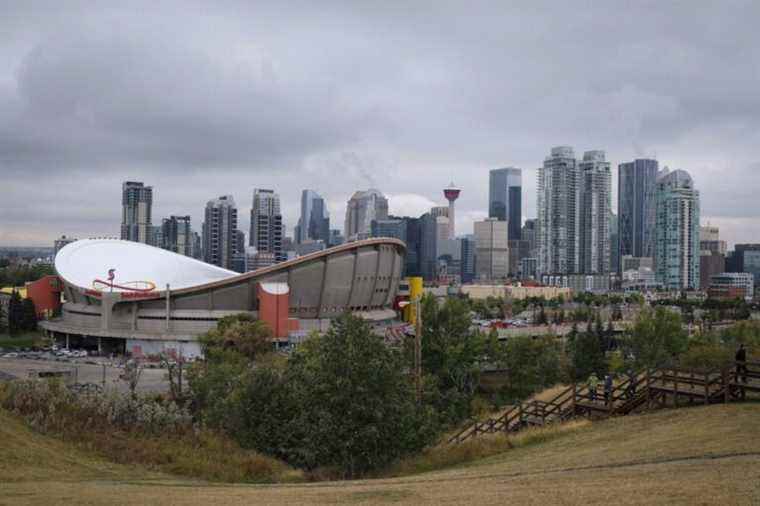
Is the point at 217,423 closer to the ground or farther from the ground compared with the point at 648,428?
closer to the ground

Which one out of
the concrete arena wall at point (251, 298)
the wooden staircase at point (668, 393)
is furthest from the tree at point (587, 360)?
the wooden staircase at point (668, 393)

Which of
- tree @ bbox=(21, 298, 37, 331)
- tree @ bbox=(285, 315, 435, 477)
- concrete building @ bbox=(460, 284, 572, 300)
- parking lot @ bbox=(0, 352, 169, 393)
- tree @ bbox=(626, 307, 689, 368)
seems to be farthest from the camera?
concrete building @ bbox=(460, 284, 572, 300)

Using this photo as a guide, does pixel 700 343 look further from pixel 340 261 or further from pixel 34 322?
pixel 34 322

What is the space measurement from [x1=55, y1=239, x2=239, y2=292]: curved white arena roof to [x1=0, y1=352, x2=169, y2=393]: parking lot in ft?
39.1

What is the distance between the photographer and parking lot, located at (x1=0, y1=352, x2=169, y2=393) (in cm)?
5603

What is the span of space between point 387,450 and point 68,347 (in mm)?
73473

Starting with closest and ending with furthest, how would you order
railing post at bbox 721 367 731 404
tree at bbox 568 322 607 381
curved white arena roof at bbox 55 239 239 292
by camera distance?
railing post at bbox 721 367 731 404, tree at bbox 568 322 607 381, curved white arena roof at bbox 55 239 239 292

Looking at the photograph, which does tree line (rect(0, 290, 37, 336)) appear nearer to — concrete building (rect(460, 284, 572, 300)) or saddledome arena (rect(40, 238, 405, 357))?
saddledome arena (rect(40, 238, 405, 357))

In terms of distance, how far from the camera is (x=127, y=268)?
90.9 metres

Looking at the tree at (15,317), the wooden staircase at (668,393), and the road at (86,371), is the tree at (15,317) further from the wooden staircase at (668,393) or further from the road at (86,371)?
the wooden staircase at (668,393)

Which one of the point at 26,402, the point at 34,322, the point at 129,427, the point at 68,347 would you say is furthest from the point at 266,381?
the point at 34,322

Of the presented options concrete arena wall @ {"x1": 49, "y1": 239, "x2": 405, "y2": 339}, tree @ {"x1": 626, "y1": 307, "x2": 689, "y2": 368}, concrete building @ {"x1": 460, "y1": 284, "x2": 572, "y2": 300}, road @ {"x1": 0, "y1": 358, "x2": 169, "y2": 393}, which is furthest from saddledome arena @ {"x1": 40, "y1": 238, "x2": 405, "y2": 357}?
concrete building @ {"x1": 460, "y1": 284, "x2": 572, "y2": 300}

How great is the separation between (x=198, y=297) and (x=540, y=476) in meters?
71.4

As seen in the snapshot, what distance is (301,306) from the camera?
8394 centimetres
